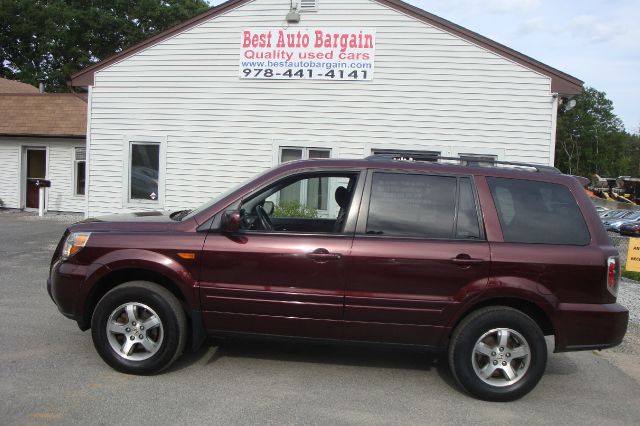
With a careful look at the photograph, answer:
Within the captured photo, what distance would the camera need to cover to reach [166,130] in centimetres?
1222

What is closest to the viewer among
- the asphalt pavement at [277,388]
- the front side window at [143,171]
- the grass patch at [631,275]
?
the asphalt pavement at [277,388]

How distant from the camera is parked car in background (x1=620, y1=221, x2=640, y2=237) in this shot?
84.6 ft

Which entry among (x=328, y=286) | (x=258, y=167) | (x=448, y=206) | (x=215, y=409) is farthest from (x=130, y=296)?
(x=258, y=167)

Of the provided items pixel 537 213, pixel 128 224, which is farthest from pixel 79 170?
pixel 537 213

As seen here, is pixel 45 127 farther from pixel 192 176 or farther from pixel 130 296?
pixel 130 296

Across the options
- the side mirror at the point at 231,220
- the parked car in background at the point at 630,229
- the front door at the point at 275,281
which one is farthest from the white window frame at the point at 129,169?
the parked car in background at the point at 630,229

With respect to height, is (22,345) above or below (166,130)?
below

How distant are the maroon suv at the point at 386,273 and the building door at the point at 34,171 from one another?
13862 millimetres

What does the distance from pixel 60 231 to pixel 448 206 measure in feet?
36.2

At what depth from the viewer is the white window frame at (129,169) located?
12266 mm

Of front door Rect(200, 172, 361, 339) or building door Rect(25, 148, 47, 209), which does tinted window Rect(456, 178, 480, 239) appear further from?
building door Rect(25, 148, 47, 209)

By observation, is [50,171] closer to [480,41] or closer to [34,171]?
[34,171]

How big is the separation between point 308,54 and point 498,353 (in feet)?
28.6

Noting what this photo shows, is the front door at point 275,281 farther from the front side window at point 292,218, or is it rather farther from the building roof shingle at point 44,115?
the building roof shingle at point 44,115
